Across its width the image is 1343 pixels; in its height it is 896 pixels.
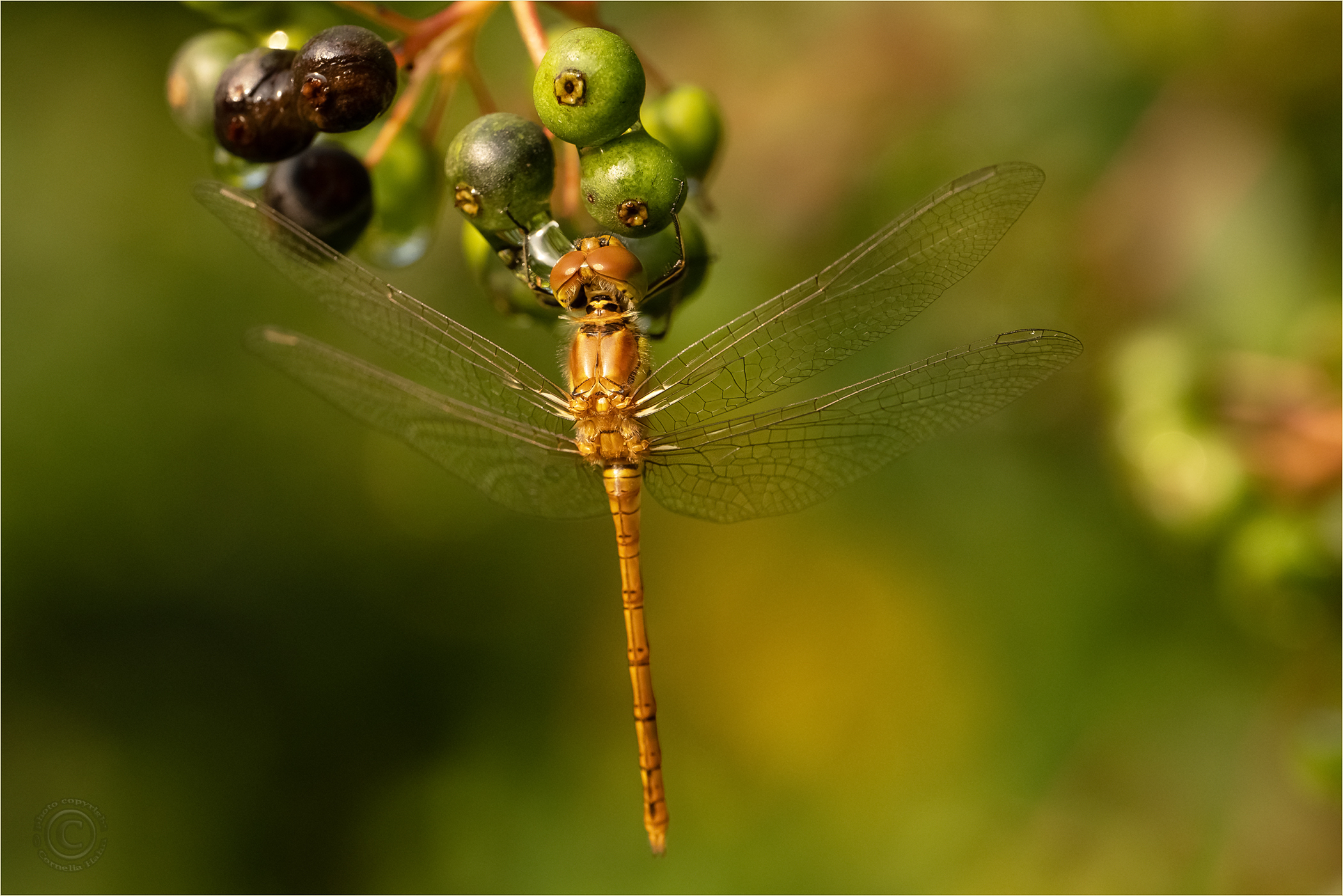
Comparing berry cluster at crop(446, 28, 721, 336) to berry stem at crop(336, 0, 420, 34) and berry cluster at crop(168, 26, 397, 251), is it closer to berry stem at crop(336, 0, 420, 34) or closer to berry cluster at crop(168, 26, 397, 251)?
berry cluster at crop(168, 26, 397, 251)

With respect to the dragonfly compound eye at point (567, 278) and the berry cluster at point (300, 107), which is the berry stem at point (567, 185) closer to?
the dragonfly compound eye at point (567, 278)

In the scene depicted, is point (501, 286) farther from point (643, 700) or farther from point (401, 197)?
point (643, 700)

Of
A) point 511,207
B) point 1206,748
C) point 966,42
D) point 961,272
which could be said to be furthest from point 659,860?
point 966,42

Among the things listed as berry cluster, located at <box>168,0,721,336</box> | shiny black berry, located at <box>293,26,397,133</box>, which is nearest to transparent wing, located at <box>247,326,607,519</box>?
berry cluster, located at <box>168,0,721,336</box>

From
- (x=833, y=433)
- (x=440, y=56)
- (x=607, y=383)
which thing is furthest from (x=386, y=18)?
(x=833, y=433)

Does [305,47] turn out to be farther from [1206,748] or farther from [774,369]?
[1206,748]

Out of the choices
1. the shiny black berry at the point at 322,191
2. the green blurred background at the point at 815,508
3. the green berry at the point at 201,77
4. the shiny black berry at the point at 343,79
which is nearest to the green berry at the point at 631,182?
the shiny black berry at the point at 343,79
